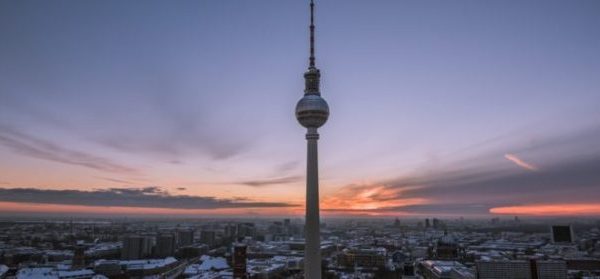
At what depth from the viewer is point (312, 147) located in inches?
1594

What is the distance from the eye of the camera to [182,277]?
315 ft

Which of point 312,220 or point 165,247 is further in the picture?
point 165,247

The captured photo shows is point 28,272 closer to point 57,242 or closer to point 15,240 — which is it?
point 57,242

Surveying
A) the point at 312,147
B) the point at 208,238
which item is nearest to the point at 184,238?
the point at 208,238

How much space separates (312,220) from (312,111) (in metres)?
9.86

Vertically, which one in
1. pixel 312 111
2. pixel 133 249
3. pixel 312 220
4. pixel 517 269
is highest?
pixel 312 111

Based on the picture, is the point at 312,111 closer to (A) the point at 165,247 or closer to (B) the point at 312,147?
(B) the point at 312,147

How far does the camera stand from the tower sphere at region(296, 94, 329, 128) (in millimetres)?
40656

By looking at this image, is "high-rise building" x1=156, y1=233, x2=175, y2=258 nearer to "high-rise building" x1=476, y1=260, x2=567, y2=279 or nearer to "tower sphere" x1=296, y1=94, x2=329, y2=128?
"high-rise building" x1=476, y1=260, x2=567, y2=279

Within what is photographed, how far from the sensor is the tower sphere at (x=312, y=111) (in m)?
40.7

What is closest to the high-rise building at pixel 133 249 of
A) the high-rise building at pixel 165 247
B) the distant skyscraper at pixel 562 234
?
the high-rise building at pixel 165 247

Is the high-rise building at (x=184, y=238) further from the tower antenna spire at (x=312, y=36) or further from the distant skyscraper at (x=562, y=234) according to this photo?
the tower antenna spire at (x=312, y=36)

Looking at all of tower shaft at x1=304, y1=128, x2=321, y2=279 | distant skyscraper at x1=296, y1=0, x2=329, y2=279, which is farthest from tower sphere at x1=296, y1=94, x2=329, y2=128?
tower shaft at x1=304, y1=128, x2=321, y2=279

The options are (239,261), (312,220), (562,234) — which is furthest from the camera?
(562,234)
